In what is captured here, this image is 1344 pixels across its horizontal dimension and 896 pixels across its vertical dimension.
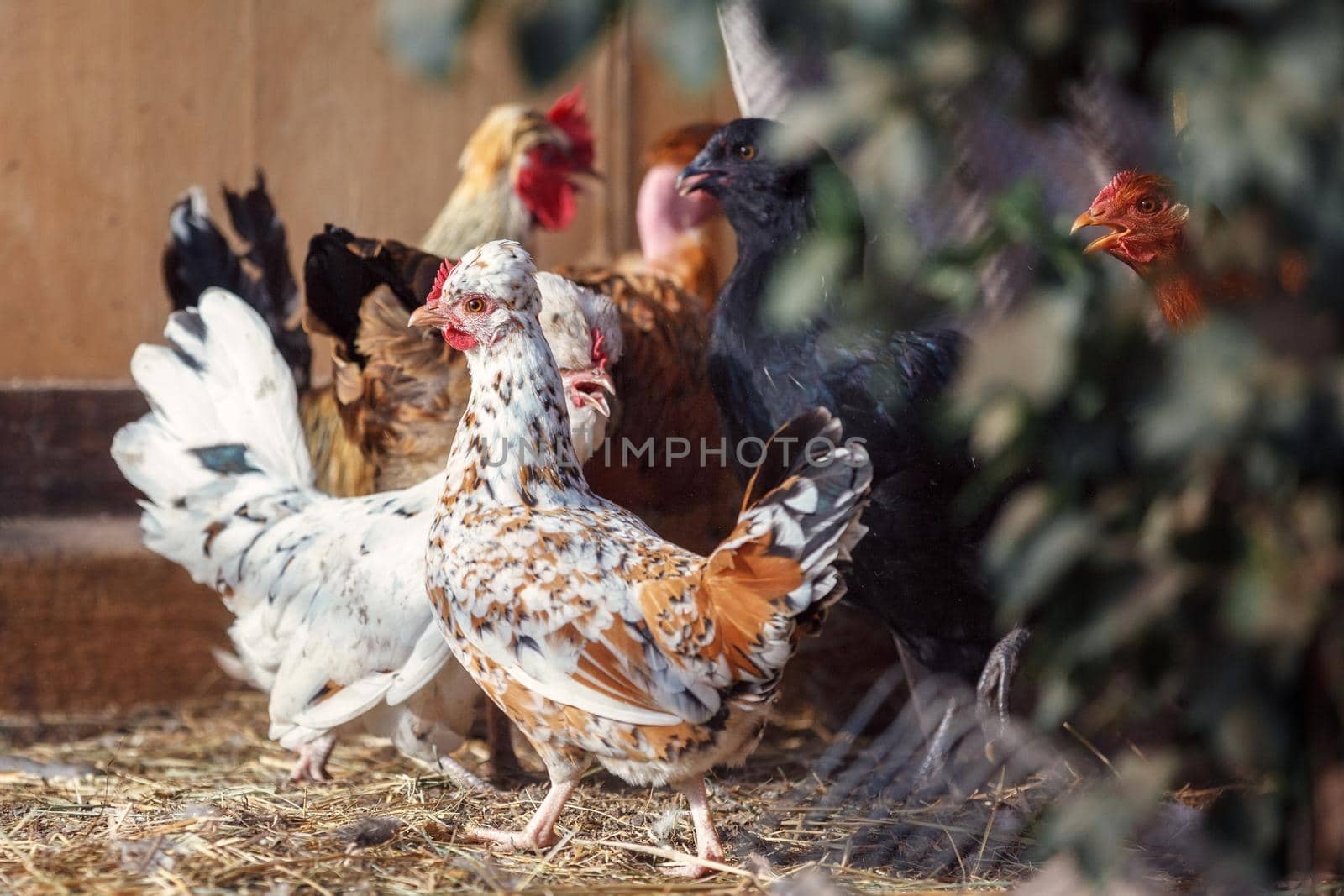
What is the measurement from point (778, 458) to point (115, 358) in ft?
7.12

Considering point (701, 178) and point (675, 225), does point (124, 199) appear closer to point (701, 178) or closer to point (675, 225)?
point (675, 225)

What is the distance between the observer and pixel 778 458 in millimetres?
2078

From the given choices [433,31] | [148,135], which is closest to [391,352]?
[148,135]

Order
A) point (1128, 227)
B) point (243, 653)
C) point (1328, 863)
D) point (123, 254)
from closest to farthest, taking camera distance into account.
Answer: point (1328, 863) < point (1128, 227) < point (243, 653) < point (123, 254)

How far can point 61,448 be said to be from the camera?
3213 millimetres

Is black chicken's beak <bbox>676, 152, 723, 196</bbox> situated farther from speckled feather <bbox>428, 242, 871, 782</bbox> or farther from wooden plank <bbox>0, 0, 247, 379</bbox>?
wooden plank <bbox>0, 0, 247, 379</bbox>

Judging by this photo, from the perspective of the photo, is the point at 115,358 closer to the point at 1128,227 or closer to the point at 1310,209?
the point at 1128,227

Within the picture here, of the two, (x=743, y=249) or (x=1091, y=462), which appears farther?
(x=743, y=249)

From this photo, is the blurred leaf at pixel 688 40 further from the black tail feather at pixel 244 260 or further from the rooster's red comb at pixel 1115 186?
the black tail feather at pixel 244 260

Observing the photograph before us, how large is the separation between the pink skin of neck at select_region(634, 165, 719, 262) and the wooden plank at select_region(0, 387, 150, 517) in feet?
4.58

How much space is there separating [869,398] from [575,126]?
1504 millimetres

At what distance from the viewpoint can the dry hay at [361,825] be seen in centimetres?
189

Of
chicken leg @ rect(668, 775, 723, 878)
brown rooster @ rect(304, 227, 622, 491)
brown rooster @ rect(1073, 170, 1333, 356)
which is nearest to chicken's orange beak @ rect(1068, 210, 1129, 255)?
brown rooster @ rect(1073, 170, 1333, 356)

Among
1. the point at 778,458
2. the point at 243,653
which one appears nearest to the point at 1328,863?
the point at 778,458
